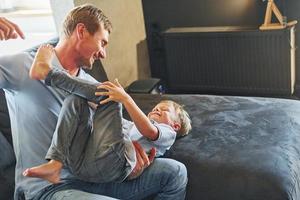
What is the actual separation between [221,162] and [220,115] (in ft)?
1.55

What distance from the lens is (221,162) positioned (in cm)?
177

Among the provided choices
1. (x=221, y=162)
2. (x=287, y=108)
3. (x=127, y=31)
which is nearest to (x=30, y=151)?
(x=221, y=162)

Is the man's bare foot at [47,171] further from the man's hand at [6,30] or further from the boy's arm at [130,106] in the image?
the man's hand at [6,30]

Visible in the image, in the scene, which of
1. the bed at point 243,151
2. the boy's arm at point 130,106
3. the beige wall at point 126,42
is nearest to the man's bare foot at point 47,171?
the boy's arm at point 130,106

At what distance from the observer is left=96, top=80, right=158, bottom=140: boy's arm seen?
4.83ft

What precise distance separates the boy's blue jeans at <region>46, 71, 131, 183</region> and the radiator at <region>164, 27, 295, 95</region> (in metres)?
2.15

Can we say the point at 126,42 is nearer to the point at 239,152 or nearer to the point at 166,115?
the point at 166,115

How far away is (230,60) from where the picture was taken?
11.5 ft

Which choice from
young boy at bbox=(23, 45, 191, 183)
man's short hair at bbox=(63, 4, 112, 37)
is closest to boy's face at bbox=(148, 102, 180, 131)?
young boy at bbox=(23, 45, 191, 183)

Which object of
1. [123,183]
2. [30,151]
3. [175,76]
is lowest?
[175,76]

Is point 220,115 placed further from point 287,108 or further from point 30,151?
point 30,151

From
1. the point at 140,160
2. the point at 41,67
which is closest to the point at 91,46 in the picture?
the point at 41,67

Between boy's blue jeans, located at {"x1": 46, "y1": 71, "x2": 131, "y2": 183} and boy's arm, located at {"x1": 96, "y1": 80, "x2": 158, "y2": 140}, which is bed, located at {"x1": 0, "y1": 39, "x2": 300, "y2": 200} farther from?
boy's blue jeans, located at {"x1": 46, "y1": 71, "x2": 131, "y2": 183}

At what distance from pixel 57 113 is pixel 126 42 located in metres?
1.90
